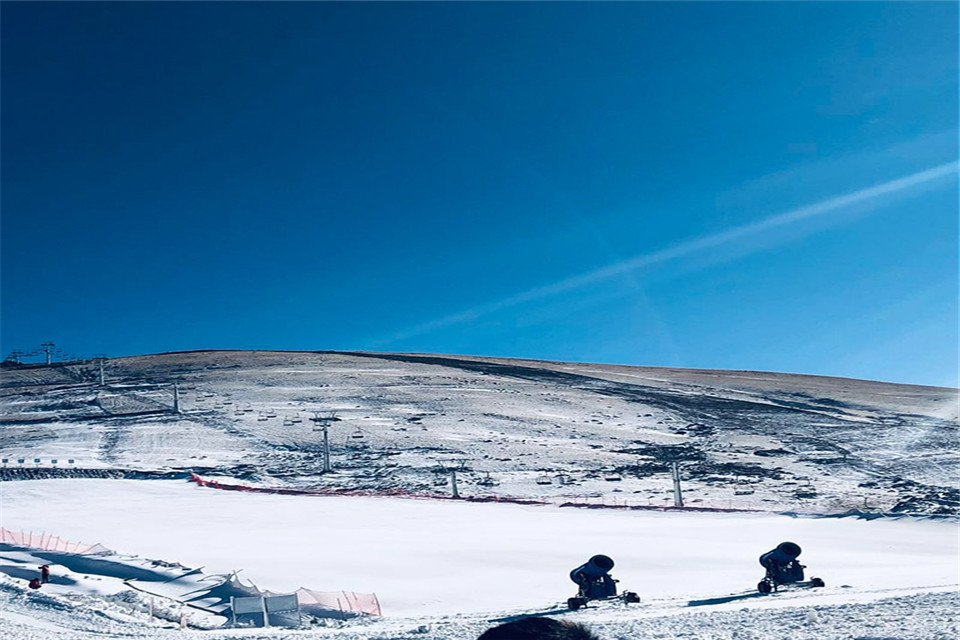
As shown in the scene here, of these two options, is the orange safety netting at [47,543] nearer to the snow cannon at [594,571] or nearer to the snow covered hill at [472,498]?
the snow covered hill at [472,498]

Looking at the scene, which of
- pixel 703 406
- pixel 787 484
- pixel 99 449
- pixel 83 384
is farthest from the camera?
pixel 83 384

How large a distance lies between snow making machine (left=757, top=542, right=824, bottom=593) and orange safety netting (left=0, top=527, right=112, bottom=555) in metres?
12.6

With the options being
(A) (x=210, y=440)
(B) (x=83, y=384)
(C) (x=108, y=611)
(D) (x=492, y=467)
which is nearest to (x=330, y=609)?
(C) (x=108, y=611)

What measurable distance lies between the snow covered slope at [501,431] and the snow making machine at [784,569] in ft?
37.1

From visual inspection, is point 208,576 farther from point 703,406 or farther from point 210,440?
point 703,406

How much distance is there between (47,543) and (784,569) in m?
15.2

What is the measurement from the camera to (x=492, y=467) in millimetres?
33281

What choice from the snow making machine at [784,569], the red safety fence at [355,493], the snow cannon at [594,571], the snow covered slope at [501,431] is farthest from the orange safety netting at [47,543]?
the snow making machine at [784,569]

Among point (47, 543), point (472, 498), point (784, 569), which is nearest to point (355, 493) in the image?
point (472, 498)

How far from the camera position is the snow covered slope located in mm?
29984

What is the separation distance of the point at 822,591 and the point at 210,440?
33043 mm

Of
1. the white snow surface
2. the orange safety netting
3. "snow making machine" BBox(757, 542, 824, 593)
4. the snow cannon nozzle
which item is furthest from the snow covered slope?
the snow cannon nozzle

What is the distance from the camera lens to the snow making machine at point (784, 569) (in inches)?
490

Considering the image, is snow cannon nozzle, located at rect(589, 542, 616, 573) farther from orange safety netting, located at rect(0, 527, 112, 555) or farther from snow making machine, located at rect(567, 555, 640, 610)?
orange safety netting, located at rect(0, 527, 112, 555)
